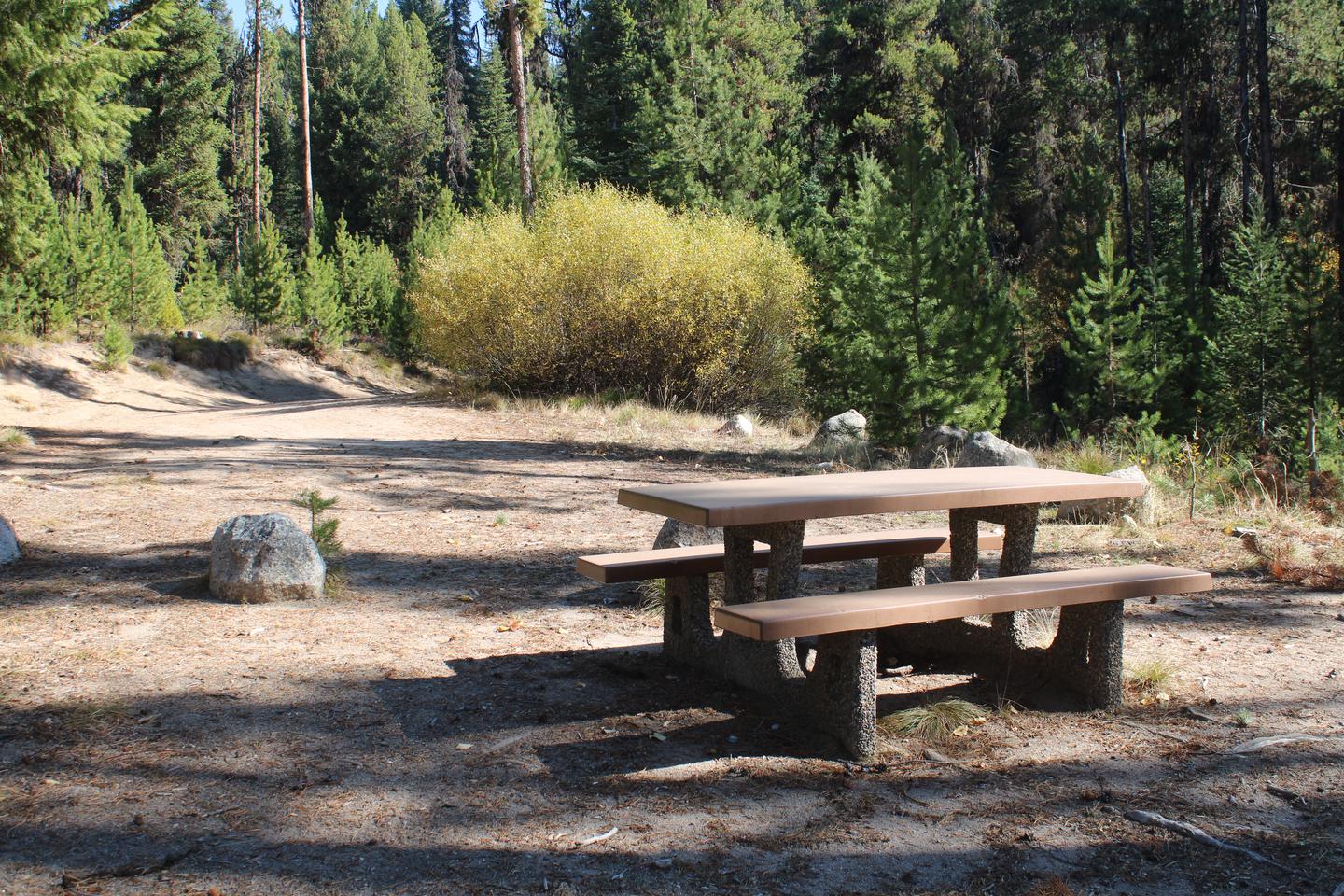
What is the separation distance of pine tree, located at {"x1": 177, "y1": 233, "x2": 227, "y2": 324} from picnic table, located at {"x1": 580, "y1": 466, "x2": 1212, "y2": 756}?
26.8 meters

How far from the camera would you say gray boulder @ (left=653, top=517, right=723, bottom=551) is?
18.1 feet

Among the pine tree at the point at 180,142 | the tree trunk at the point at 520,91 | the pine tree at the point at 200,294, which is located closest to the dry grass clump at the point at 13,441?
the tree trunk at the point at 520,91

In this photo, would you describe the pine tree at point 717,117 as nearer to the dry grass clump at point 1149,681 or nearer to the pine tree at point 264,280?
the pine tree at point 264,280

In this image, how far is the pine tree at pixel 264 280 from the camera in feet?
89.5

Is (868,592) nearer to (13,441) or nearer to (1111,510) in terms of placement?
(1111,510)

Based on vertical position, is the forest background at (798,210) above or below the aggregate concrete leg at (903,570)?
above

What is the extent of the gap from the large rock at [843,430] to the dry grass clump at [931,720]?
33.4ft

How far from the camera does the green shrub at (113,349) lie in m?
20.3

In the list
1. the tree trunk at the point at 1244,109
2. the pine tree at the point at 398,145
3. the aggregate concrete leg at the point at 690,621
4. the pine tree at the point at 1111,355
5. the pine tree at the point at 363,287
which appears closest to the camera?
the aggregate concrete leg at the point at 690,621

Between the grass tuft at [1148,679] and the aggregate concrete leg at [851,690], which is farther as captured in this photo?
the grass tuft at [1148,679]

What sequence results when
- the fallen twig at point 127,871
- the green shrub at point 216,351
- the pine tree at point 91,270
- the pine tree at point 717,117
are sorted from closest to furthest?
the fallen twig at point 127,871 < the pine tree at point 91,270 < the green shrub at point 216,351 < the pine tree at point 717,117

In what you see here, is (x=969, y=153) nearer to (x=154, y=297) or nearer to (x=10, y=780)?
(x=154, y=297)

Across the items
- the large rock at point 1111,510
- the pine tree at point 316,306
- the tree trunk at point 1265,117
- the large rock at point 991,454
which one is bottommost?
the large rock at point 1111,510

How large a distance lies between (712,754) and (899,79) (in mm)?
32327
